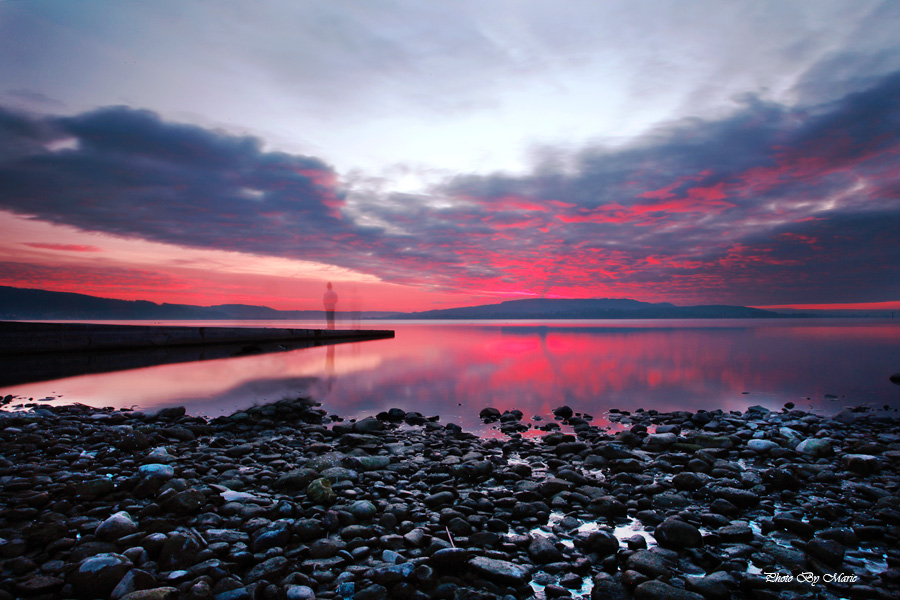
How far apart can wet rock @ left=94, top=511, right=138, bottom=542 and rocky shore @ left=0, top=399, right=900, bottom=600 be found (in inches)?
0.7

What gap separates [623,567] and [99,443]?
9821 mm

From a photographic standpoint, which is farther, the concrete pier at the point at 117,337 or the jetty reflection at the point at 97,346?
the concrete pier at the point at 117,337

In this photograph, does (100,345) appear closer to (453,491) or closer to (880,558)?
(453,491)

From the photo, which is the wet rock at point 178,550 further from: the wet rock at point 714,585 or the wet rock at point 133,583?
the wet rock at point 714,585

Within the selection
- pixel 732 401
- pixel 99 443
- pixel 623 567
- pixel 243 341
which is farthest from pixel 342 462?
pixel 243 341

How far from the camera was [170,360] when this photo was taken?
91.9 feet

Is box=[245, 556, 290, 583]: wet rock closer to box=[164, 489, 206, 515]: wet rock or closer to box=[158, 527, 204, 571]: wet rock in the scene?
box=[158, 527, 204, 571]: wet rock

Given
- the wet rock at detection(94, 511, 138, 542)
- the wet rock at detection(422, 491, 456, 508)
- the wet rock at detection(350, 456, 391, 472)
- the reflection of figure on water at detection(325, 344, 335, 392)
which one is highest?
the wet rock at detection(94, 511, 138, 542)

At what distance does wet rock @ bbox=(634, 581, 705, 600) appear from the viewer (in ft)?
12.2

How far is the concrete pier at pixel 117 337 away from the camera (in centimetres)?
2697

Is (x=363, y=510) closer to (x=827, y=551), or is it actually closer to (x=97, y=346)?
(x=827, y=551)

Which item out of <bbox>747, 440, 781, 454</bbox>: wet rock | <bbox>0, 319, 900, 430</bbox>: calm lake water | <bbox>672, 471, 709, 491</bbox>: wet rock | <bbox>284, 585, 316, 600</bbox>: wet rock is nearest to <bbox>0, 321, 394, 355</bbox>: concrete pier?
Result: <bbox>0, 319, 900, 430</bbox>: calm lake water

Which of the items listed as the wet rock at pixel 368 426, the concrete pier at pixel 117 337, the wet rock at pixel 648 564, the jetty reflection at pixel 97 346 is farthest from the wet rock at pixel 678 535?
the concrete pier at pixel 117 337

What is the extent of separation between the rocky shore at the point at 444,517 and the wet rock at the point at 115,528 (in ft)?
0.06
